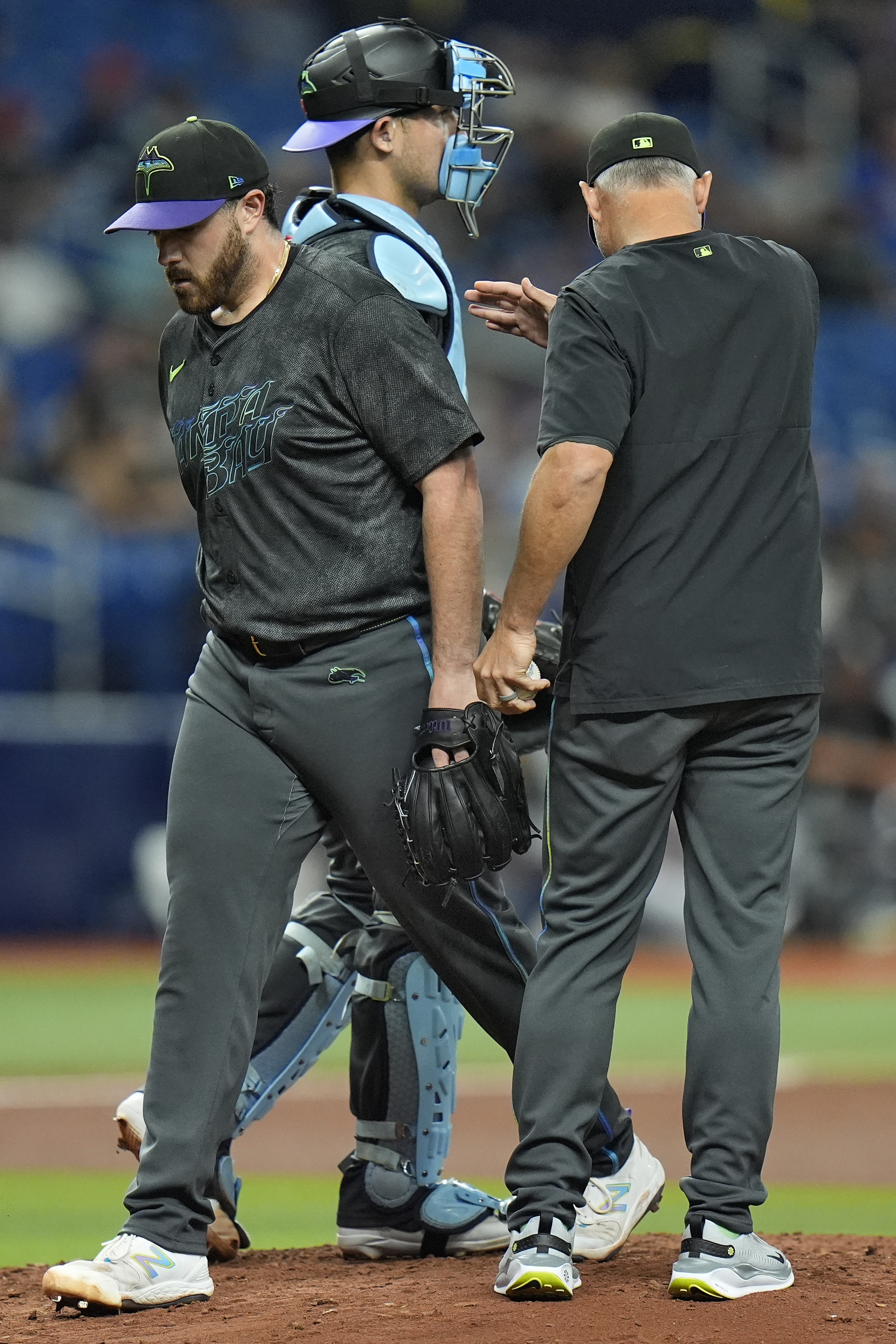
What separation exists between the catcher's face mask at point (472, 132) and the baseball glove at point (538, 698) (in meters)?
0.97

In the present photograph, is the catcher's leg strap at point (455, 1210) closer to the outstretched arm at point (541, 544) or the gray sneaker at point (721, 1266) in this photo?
the gray sneaker at point (721, 1266)

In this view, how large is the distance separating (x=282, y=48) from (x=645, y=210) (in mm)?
13660

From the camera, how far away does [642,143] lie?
3471 millimetres

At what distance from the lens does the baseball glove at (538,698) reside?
3914 mm

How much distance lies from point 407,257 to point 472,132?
43cm

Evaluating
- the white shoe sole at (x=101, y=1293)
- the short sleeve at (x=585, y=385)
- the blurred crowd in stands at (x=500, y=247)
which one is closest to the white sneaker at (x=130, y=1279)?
the white shoe sole at (x=101, y=1293)

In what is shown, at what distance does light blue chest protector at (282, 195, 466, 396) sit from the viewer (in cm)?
383

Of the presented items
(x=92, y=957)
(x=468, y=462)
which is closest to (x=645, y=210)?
(x=468, y=462)

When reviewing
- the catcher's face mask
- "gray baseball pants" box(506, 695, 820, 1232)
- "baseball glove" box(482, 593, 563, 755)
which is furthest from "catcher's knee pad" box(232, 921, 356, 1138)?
the catcher's face mask

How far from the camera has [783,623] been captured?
11.4 feet

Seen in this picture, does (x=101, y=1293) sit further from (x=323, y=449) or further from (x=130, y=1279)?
(x=323, y=449)

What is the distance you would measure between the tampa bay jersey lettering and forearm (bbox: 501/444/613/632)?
0.59m

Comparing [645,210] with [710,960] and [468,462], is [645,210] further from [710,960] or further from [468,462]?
[710,960]

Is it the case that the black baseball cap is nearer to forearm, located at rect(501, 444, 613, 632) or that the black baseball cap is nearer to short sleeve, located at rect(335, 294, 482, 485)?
short sleeve, located at rect(335, 294, 482, 485)
